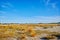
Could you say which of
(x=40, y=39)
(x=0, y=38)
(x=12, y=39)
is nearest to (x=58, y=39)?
(x=40, y=39)

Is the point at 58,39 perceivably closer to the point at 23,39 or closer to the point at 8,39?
the point at 23,39

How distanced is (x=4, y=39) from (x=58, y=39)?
5.18 m

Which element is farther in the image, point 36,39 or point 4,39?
point 36,39

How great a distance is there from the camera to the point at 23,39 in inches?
594

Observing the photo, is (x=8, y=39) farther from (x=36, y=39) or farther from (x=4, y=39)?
(x=36, y=39)

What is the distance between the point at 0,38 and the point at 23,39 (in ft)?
7.08

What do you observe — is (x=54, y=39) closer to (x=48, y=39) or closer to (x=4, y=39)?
(x=48, y=39)

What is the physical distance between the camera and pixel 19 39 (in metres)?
14.9

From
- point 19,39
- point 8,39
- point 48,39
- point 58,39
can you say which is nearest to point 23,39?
point 19,39

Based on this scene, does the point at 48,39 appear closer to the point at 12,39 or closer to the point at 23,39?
the point at 23,39

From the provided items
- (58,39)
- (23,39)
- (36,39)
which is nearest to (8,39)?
(23,39)

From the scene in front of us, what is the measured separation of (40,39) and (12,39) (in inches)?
110

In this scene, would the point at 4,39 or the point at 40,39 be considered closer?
the point at 4,39

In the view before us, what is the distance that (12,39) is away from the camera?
15.2 metres
